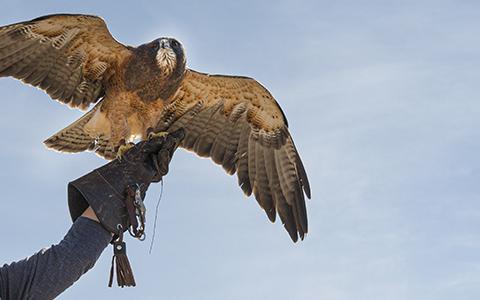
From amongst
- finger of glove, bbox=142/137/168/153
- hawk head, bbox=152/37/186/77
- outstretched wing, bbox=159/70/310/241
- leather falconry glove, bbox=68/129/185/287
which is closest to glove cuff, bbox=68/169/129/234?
leather falconry glove, bbox=68/129/185/287

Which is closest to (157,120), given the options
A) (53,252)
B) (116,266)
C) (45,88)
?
(45,88)

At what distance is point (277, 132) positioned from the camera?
10062 mm

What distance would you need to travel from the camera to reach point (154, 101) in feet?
29.6

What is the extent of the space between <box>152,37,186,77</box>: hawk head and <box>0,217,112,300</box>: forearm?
5.46m

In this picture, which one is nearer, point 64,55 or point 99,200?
point 99,200

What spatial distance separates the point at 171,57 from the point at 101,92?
3.46ft

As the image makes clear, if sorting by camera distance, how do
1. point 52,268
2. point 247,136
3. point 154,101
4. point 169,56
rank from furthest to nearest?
point 247,136
point 154,101
point 169,56
point 52,268

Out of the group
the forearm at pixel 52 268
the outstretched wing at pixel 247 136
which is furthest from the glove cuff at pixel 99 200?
the outstretched wing at pixel 247 136

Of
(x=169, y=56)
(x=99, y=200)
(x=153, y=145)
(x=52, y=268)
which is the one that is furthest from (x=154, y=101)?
(x=52, y=268)

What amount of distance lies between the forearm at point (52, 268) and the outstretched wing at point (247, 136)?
597cm

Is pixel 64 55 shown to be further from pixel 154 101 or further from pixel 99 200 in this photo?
pixel 99 200

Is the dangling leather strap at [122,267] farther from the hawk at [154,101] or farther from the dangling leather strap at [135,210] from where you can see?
the hawk at [154,101]

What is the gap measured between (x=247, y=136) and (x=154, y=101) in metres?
1.50

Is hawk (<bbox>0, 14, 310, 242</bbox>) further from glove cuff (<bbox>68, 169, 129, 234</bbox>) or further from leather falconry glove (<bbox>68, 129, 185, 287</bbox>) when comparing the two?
glove cuff (<bbox>68, 169, 129, 234</bbox>)
